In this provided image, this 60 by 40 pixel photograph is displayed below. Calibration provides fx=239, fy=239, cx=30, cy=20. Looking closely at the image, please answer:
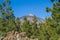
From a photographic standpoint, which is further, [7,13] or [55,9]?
[7,13]

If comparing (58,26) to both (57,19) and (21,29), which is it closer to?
(57,19)

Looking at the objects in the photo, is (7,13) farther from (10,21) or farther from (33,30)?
(33,30)

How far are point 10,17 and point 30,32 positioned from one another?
32.7ft

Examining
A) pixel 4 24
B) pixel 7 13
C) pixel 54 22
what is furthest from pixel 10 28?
pixel 54 22

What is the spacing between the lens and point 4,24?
6969 cm

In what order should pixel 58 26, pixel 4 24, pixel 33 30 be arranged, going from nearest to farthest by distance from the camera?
pixel 58 26
pixel 33 30
pixel 4 24

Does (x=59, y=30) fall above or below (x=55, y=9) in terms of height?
below

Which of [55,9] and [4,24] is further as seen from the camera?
[4,24]

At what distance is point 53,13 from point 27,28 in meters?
27.9

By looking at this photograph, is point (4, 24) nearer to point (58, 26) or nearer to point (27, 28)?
point (27, 28)

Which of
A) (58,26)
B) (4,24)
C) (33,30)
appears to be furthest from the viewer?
(4,24)

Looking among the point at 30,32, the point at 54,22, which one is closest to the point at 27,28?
the point at 30,32

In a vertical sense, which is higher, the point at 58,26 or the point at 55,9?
the point at 55,9

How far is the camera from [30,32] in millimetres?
66000
